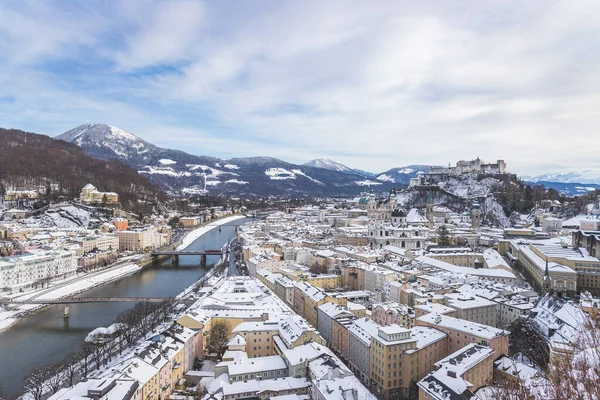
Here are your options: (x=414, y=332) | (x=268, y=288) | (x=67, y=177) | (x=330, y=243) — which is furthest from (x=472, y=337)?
(x=67, y=177)

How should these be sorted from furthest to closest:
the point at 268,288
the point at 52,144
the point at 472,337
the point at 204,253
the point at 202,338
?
the point at 52,144 → the point at 204,253 → the point at 268,288 → the point at 202,338 → the point at 472,337

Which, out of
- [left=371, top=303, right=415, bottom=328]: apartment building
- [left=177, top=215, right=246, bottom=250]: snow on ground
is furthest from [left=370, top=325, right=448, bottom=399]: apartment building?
[left=177, top=215, right=246, bottom=250]: snow on ground

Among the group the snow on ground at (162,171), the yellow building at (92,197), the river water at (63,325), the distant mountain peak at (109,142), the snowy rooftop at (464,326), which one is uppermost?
the distant mountain peak at (109,142)

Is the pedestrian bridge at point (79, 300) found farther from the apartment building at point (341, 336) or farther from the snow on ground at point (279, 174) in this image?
the snow on ground at point (279, 174)

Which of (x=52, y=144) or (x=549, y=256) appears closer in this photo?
(x=549, y=256)

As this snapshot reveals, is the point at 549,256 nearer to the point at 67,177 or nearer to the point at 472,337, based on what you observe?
the point at 472,337

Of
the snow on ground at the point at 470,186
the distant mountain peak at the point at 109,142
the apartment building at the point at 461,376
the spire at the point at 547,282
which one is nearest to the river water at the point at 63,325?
the apartment building at the point at 461,376

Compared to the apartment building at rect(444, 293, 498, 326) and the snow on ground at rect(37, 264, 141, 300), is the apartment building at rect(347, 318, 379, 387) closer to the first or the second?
the apartment building at rect(444, 293, 498, 326)
